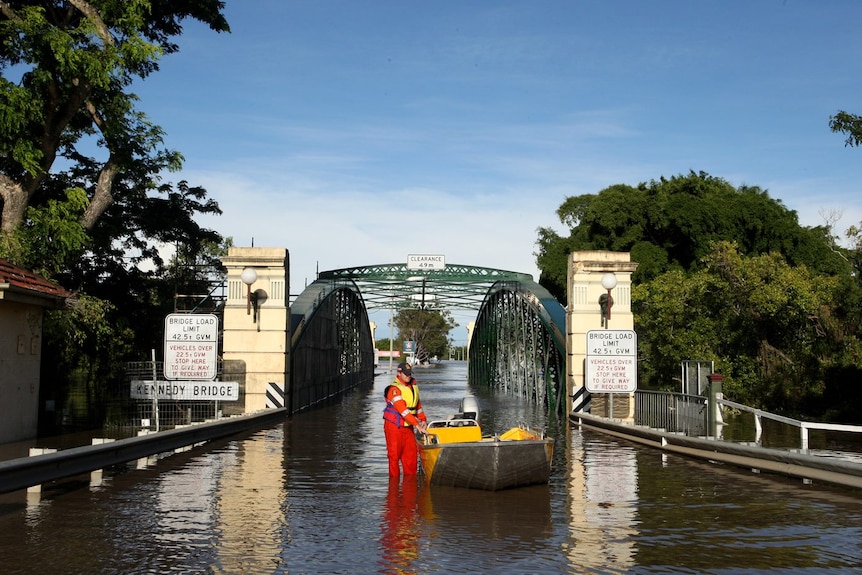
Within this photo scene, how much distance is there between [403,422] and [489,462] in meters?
1.92

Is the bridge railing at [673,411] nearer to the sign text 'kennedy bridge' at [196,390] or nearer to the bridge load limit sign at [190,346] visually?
the sign text 'kennedy bridge' at [196,390]

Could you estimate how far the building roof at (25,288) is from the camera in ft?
61.6

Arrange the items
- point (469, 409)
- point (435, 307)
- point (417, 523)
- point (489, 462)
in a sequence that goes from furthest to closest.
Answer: point (435, 307)
point (469, 409)
point (489, 462)
point (417, 523)

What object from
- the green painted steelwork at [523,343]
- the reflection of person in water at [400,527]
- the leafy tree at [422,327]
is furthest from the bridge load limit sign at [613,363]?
the leafy tree at [422,327]

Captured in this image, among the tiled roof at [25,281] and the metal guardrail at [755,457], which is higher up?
the tiled roof at [25,281]

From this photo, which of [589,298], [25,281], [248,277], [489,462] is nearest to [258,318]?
[248,277]

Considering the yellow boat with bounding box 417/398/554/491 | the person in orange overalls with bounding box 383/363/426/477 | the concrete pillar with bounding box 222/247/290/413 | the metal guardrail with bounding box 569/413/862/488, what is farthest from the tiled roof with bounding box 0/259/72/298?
the metal guardrail with bounding box 569/413/862/488

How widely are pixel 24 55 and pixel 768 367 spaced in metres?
26.5

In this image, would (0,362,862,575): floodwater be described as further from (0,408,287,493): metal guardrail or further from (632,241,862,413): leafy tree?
(632,241,862,413): leafy tree

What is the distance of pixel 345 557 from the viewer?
8.66 m

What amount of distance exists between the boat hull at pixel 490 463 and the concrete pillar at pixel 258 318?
15032 mm

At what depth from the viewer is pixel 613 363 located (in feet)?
82.0

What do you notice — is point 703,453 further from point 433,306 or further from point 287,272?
point 433,306

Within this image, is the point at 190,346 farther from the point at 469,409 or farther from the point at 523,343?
the point at 523,343
